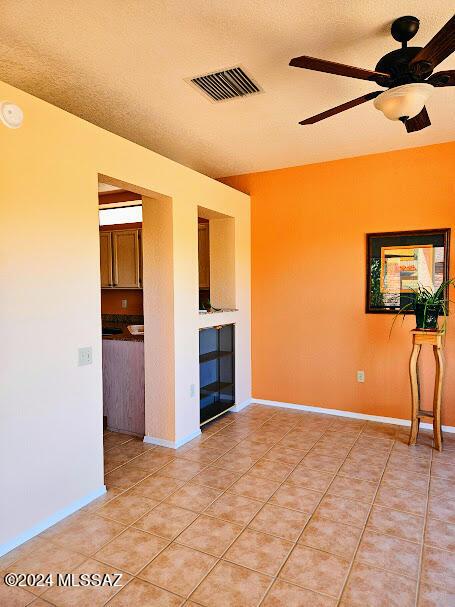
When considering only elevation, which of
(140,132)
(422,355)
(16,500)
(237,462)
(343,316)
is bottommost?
(237,462)

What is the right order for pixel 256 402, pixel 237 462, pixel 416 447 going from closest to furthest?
pixel 237 462
pixel 416 447
pixel 256 402

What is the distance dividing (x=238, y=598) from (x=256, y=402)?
3.07 meters

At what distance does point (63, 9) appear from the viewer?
1.95 m

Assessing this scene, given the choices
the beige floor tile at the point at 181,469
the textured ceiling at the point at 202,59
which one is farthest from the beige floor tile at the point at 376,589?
the textured ceiling at the point at 202,59

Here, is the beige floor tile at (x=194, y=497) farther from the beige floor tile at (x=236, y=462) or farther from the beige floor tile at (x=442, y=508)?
the beige floor tile at (x=442, y=508)

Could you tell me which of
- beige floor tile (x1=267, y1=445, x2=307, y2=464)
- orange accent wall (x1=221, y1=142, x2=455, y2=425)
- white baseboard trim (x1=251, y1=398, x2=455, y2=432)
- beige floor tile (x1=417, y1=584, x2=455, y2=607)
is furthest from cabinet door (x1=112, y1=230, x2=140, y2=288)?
beige floor tile (x1=417, y1=584, x2=455, y2=607)

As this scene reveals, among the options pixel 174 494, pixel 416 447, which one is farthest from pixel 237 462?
pixel 416 447

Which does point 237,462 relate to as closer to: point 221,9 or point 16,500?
point 16,500

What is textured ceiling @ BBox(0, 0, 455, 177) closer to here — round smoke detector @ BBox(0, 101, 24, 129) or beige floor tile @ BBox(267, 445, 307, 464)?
round smoke detector @ BBox(0, 101, 24, 129)

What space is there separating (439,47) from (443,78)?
0.96 feet

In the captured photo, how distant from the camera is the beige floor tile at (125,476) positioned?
294 centimetres

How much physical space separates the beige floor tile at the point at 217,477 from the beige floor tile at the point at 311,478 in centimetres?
42

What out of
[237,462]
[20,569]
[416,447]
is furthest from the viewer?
[416,447]

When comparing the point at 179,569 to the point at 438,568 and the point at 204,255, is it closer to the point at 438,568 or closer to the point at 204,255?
the point at 438,568
